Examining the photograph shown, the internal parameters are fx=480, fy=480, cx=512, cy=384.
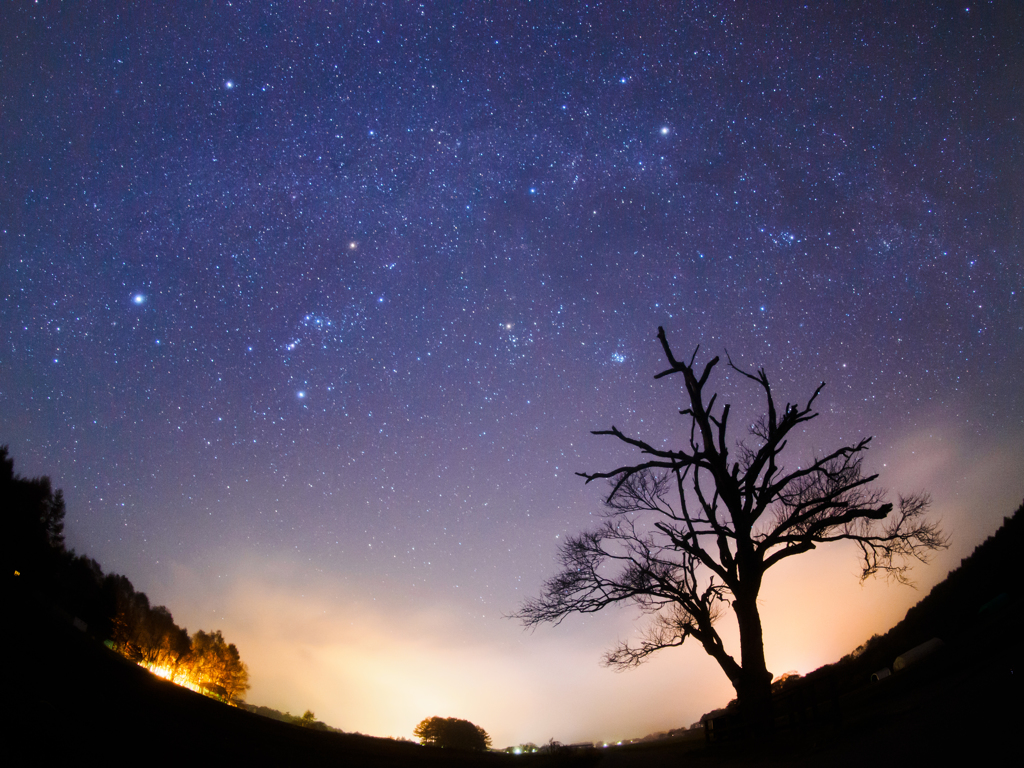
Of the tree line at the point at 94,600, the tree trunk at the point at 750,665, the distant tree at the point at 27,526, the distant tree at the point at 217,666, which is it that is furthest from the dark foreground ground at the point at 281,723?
the distant tree at the point at 217,666

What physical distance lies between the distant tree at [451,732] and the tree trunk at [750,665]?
57.4 metres

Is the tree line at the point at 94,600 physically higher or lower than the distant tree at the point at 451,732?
higher

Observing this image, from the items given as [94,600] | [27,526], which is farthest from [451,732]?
[27,526]

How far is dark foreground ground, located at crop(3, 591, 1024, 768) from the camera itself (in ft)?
16.7

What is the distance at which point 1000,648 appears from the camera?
9.05 metres

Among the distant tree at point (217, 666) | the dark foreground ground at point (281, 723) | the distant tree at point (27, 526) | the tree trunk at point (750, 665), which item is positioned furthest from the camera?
the distant tree at point (217, 666)

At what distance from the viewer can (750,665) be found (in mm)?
11664

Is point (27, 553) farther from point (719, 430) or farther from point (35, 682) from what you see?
point (719, 430)

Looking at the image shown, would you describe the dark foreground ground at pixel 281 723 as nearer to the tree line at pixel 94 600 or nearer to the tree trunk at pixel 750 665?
the tree trunk at pixel 750 665

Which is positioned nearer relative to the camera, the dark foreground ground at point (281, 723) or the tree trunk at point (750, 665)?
the dark foreground ground at point (281, 723)

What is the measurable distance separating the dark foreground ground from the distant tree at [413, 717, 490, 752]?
5763 centimetres

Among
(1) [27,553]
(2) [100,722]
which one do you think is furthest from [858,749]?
(1) [27,553]

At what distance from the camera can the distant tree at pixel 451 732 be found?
57781 millimetres

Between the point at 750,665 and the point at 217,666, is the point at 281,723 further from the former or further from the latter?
the point at 217,666
